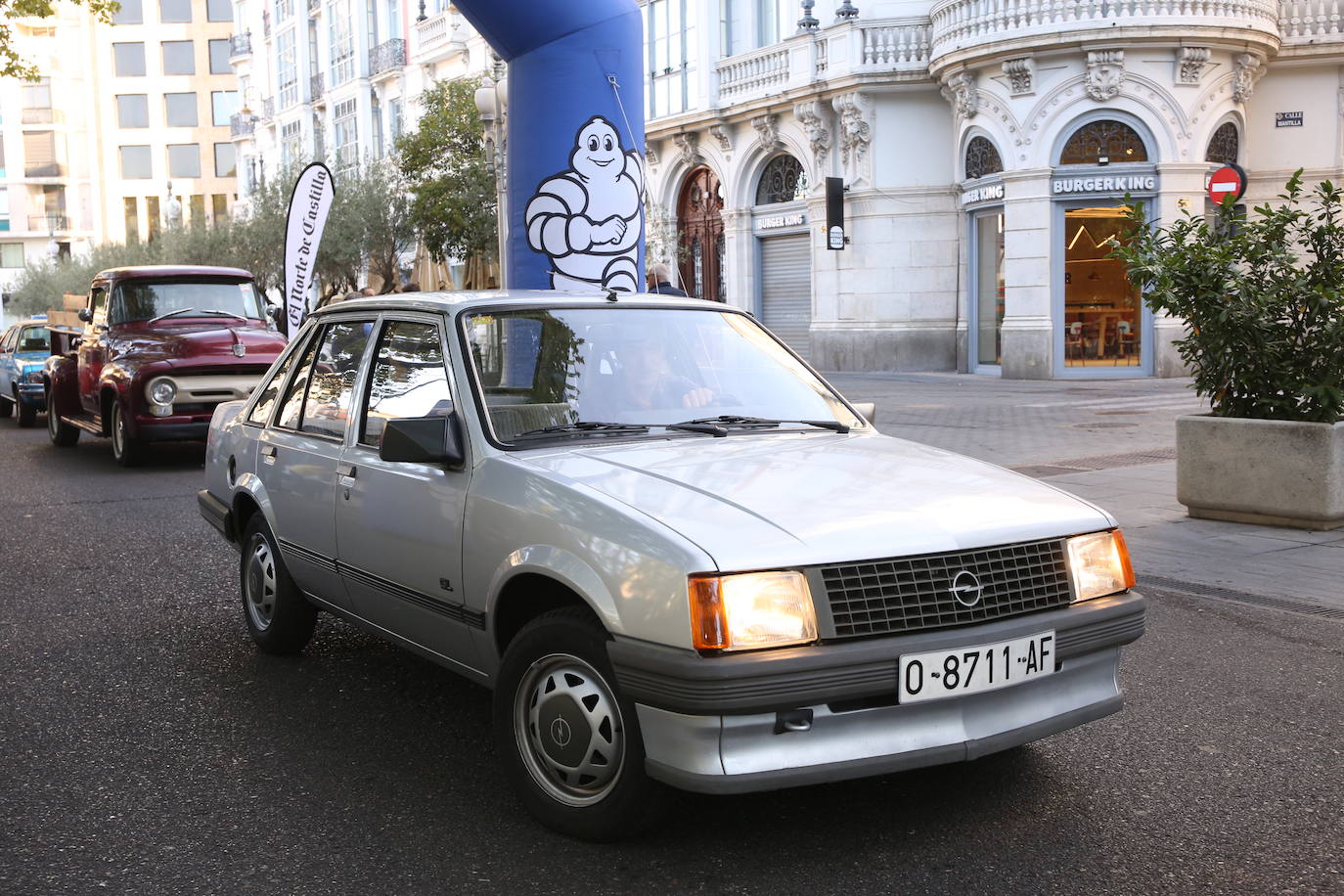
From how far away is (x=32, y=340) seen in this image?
2220cm

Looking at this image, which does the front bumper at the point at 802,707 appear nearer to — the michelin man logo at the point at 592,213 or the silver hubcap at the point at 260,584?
the silver hubcap at the point at 260,584

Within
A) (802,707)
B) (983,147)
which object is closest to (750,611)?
(802,707)

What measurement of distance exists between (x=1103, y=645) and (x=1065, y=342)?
21.5m

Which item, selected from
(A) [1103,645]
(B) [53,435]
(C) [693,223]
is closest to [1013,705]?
(A) [1103,645]

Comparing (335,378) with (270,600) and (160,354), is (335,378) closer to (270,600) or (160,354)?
(270,600)

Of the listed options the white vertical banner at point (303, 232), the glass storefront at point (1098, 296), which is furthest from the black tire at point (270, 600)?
the glass storefront at point (1098, 296)

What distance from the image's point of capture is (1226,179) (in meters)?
19.0

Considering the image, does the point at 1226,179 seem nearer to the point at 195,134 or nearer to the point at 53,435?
the point at 53,435

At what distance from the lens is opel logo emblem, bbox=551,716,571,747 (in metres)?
3.70

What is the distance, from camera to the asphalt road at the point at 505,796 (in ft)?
11.6

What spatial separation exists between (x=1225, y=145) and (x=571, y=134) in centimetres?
1770

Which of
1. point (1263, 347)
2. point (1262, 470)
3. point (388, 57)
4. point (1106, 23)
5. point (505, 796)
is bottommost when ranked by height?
point (505, 796)

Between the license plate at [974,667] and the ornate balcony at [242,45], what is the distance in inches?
2817

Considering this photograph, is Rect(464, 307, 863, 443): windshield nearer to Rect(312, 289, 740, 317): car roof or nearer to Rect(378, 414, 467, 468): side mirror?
Rect(312, 289, 740, 317): car roof
